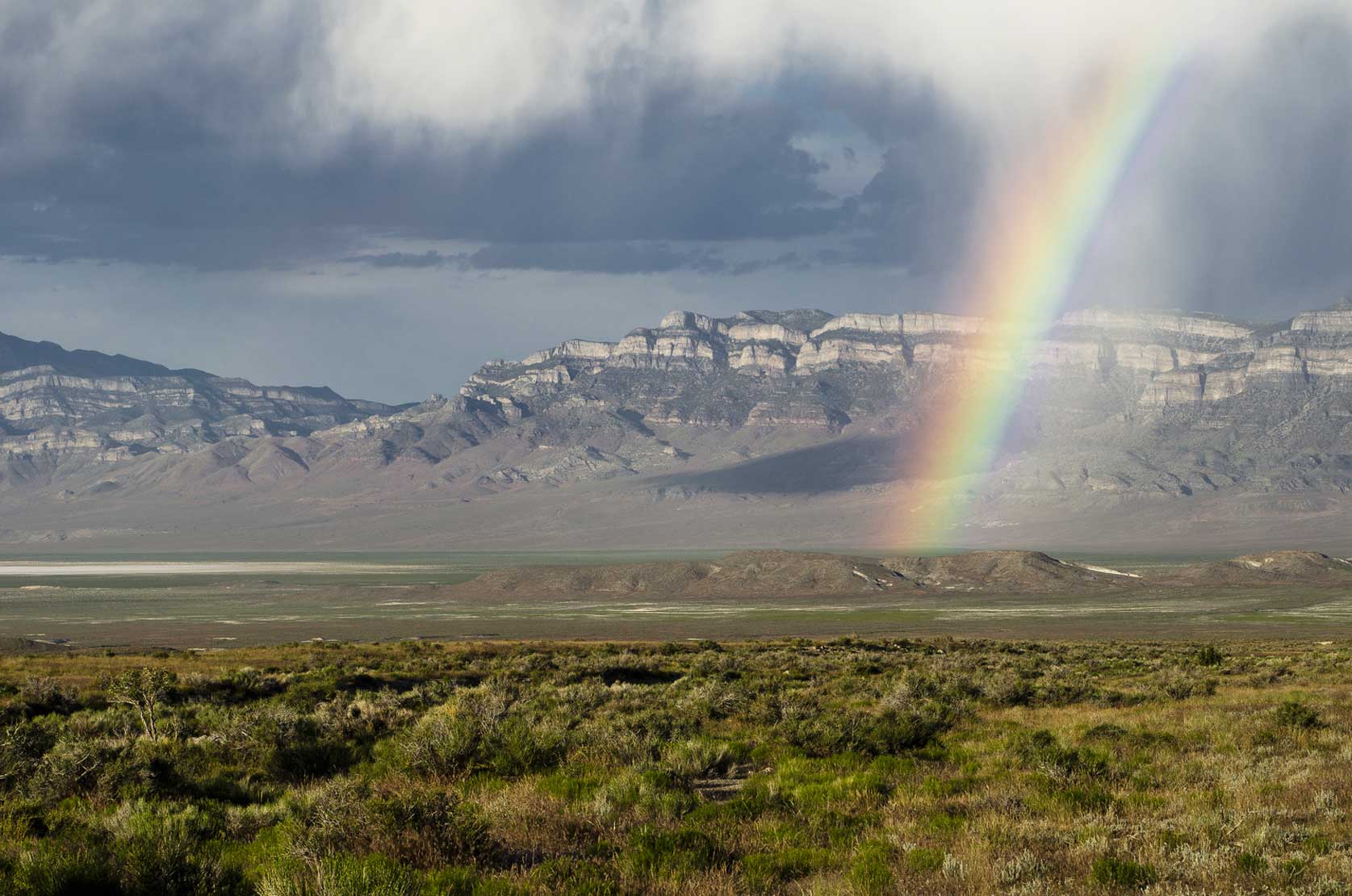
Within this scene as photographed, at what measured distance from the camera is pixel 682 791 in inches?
567

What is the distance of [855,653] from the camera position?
52906mm

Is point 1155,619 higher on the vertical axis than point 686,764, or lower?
lower

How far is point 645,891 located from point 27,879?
5420 mm

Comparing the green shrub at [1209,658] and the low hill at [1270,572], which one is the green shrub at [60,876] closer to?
the green shrub at [1209,658]

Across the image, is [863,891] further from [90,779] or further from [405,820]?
[90,779]

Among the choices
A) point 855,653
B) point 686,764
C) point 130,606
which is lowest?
A: point 130,606

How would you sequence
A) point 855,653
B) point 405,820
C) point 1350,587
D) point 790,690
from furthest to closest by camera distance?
1. point 1350,587
2. point 855,653
3. point 790,690
4. point 405,820

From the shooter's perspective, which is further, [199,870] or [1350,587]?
[1350,587]

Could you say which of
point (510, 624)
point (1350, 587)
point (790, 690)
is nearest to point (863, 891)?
point (790, 690)

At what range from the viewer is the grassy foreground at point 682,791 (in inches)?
406

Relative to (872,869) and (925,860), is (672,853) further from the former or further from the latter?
(925,860)

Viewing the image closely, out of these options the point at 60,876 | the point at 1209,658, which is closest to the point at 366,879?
the point at 60,876

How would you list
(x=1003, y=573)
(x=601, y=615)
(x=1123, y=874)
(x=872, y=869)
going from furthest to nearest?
1. (x=1003, y=573)
2. (x=601, y=615)
3. (x=872, y=869)
4. (x=1123, y=874)

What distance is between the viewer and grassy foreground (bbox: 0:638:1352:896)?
10.3 meters
